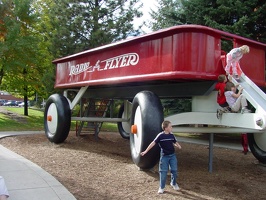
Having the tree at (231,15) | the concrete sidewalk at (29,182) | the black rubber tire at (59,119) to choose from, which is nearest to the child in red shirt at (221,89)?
the concrete sidewalk at (29,182)

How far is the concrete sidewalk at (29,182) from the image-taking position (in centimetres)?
477

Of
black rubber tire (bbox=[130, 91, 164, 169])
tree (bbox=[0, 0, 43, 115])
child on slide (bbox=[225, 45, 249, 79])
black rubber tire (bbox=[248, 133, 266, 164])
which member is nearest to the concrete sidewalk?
black rubber tire (bbox=[130, 91, 164, 169])

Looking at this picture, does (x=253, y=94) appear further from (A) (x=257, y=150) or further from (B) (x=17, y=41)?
(B) (x=17, y=41)

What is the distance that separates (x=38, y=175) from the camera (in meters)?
5.88

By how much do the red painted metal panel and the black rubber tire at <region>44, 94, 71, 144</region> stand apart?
2.04m

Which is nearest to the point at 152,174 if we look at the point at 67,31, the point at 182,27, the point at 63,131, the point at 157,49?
the point at 157,49

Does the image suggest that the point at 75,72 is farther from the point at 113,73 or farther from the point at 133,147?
the point at 133,147

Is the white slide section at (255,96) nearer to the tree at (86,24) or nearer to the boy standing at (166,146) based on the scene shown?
the boy standing at (166,146)

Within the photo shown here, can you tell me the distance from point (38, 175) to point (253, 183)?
3974 millimetres

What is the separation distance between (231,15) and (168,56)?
27.0ft

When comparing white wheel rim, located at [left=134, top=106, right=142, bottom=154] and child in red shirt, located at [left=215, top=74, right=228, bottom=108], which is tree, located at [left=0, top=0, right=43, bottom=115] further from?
child in red shirt, located at [left=215, top=74, right=228, bottom=108]

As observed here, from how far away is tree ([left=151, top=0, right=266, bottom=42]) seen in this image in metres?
12.3

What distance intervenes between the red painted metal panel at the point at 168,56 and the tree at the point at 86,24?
35.3 feet

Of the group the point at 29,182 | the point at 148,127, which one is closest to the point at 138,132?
the point at 148,127
